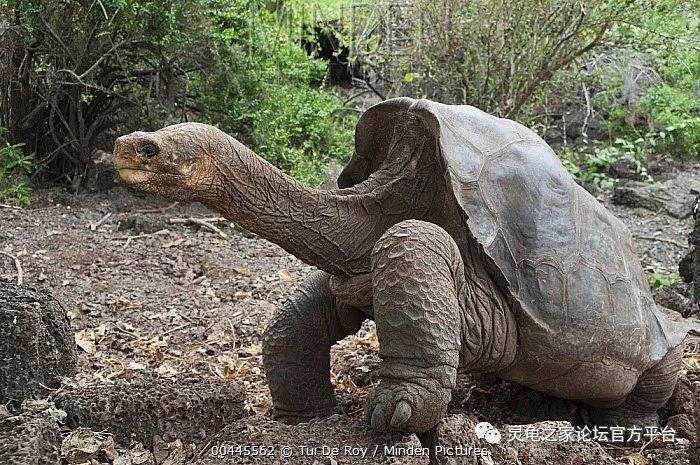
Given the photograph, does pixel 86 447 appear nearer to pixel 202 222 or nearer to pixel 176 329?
pixel 176 329

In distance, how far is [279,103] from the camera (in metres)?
8.19

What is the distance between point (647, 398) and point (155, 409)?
77.8 inches

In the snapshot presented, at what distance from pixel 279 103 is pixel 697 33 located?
438 cm

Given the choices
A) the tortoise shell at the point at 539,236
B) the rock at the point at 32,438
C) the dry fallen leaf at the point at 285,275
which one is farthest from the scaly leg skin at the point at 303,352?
the dry fallen leaf at the point at 285,275

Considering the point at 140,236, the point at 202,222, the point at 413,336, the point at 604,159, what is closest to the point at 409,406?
the point at 413,336

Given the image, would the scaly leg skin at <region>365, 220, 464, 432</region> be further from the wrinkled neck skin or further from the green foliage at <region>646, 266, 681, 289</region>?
the green foliage at <region>646, 266, 681, 289</region>

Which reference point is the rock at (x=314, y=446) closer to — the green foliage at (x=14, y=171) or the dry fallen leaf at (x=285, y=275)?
the dry fallen leaf at (x=285, y=275)

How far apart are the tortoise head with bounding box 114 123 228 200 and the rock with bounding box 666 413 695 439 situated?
6.96ft

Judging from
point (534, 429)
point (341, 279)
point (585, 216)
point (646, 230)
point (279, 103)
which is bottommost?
point (646, 230)

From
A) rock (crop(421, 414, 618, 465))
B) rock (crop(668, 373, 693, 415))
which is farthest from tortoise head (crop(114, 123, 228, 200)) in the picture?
rock (crop(668, 373, 693, 415))

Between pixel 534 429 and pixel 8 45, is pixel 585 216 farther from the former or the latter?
pixel 8 45

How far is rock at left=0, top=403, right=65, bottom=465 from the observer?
6.37 ft

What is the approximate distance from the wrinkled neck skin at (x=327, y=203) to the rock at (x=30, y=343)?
81 cm

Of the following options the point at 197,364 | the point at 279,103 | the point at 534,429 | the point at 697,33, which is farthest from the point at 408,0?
the point at 534,429
